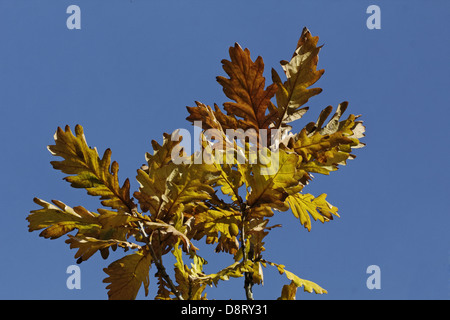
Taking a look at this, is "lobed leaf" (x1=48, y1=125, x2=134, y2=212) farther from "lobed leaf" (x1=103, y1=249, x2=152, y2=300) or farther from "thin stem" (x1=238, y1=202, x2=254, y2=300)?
"thin stem" (x1=238, y1=202, x2=254, y2=300)

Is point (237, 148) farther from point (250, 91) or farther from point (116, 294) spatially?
point (116, 294)

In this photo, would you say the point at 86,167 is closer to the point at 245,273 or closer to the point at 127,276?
the point at 127,276

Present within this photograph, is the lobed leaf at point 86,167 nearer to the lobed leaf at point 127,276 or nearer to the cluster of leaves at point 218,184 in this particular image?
the cluster of leaves at point 218,184

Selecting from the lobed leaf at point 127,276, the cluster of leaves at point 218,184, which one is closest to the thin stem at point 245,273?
the cluster of leaves at point 218,184

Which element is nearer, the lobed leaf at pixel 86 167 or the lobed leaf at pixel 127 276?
the lobed leaf at pixel 86 167

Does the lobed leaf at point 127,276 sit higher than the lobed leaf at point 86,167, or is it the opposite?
the lobed leaf at point 86,167

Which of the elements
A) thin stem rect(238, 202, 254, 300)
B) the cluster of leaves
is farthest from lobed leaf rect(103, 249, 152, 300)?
thin stem rect(238, 202, 254, 300)

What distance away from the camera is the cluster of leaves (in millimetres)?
1887

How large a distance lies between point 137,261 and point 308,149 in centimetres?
100

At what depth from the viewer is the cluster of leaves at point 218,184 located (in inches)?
74.3

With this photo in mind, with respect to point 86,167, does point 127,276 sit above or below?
below

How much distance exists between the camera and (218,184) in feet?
6.84

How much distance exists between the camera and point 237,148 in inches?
77.9

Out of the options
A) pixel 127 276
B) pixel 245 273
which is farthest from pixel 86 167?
pixel 245 273
